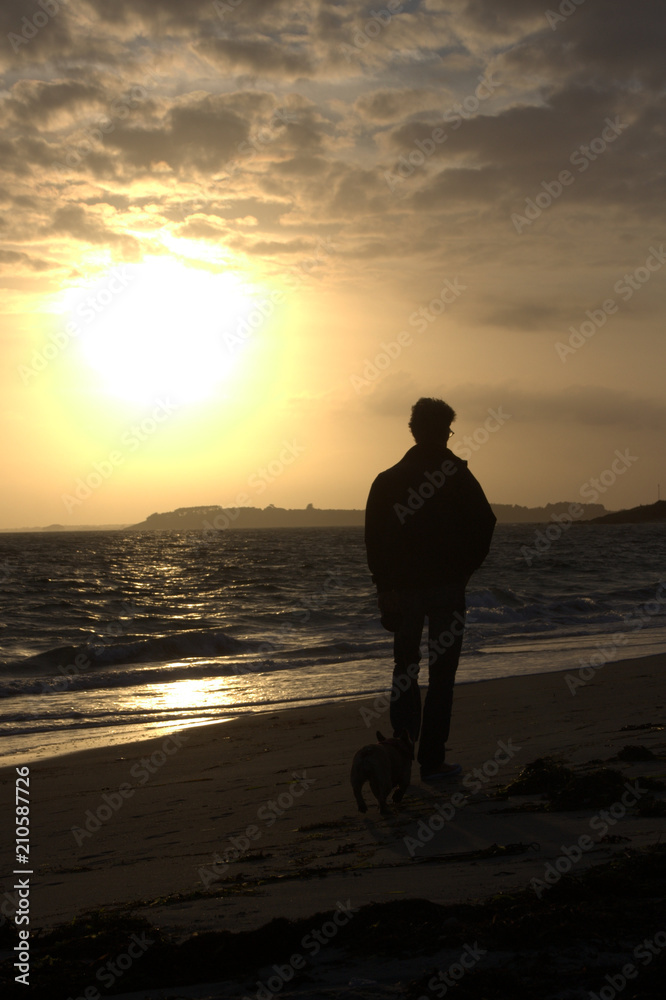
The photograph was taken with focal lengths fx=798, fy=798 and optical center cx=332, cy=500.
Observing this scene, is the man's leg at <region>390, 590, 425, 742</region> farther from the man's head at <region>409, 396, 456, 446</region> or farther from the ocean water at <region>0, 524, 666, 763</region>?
the ocean water at <region>0, 524, 666, 763</region>

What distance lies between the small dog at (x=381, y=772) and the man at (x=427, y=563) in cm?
50

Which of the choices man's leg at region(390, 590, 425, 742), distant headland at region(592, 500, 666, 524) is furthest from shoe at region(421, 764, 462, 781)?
distant headland at region(592, 500, 666, 524)

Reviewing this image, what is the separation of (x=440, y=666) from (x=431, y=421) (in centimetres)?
142

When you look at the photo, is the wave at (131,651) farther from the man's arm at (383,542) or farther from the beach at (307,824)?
the man's arm at (383,542)

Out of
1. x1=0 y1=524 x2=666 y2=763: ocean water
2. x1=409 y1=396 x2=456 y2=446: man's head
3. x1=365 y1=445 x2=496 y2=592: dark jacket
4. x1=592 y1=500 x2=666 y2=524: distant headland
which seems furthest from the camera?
x1=592 y1=500 x2=666 y2=524: distant headland

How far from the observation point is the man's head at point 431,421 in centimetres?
464

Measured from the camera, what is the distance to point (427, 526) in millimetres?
4457

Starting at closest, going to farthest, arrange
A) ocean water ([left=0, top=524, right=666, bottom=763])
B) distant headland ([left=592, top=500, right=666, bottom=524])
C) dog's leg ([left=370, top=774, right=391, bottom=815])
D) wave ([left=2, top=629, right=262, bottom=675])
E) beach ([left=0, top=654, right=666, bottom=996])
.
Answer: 1. beach ([left=0, top=654, right=666, bottom=996])
2. dog's leg ([left=370, top=774, right=391, bottom=815])
3. ocean water ([left=0, top=524, right=666, bottom=763])
4. wave ([left=2, top=629, right=262, bottom=675])
5. distant headland ([left=592, top=500, right=666, bottom=524])

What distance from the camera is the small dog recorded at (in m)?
3.85

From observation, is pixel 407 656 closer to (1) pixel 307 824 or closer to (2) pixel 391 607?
(2) pixel 391 607

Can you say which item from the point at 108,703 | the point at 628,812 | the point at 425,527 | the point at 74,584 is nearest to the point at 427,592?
the point at 425,527

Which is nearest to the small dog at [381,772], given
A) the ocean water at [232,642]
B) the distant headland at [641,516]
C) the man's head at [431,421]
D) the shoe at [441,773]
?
the shoe at [441,773]

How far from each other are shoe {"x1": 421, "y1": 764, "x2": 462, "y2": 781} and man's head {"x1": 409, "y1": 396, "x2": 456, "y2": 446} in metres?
1.86

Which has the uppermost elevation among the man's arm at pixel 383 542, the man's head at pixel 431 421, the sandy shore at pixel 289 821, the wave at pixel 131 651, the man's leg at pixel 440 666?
the man's head at pixel 431 421
